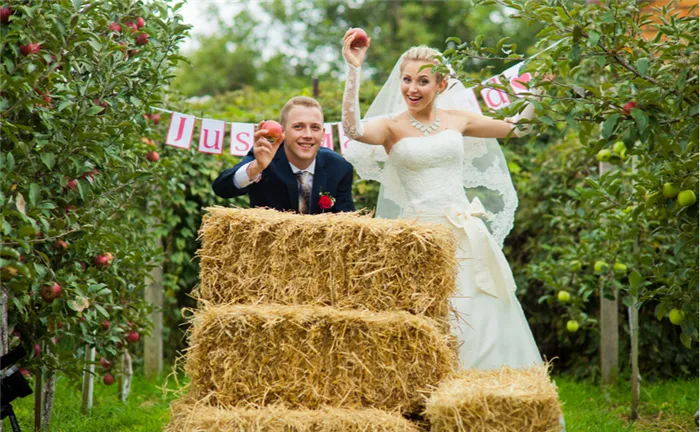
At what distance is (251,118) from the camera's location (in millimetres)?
6969

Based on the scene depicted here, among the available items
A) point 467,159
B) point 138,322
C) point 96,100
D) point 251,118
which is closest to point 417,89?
point 467,159

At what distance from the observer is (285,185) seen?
4.03 meters

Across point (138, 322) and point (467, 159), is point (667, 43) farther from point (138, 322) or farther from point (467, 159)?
point (138, 322)

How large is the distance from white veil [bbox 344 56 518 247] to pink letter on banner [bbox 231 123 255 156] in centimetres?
89

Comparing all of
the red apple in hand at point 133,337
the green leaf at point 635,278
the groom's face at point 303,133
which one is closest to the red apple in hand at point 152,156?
the red apple in hand at point 133,337

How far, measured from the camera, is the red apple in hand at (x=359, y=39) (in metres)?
3.86

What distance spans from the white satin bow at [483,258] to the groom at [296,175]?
629 millimetres

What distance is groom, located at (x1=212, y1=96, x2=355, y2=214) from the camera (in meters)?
4.03

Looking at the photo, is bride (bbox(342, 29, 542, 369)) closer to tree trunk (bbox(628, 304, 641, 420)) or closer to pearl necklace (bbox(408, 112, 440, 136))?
pearl necklace (bbox(408, 112, 440, 136))

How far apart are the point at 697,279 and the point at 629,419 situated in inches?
64.9

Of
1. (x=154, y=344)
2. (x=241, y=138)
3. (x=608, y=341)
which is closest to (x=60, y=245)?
(x=241, y=138)

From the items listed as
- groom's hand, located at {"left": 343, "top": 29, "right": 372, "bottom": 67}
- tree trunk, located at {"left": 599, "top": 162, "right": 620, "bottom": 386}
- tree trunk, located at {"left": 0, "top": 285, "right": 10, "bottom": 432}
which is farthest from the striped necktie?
tree trunk, located at {"left": 599, "top": 162, "right": 620, "bottom": 386}

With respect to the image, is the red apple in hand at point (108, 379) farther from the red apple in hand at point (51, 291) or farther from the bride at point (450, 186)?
the bride at point (450, 186)

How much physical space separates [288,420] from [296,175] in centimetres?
155
